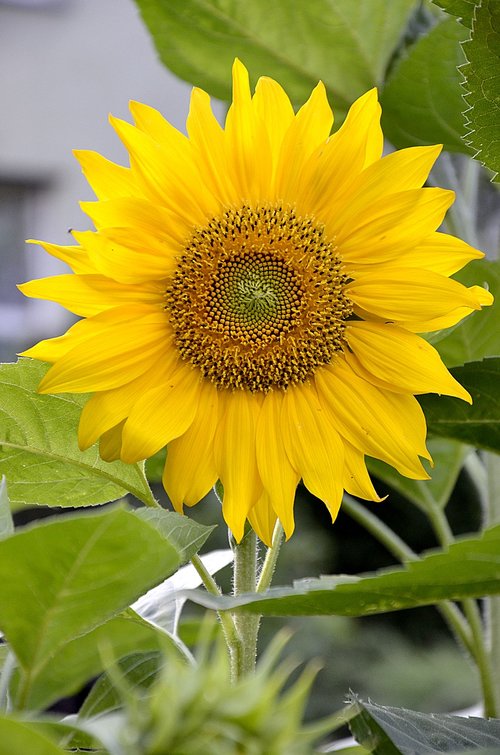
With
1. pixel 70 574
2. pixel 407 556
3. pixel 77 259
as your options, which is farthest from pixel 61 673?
pixel 407 556

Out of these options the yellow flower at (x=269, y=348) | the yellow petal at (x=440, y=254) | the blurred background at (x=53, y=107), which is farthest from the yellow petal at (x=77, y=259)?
the blurred background at (x=53, y=107)

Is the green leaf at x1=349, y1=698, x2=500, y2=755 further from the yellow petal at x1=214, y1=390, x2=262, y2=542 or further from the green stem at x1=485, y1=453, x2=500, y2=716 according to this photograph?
the green stem at x1=485, y1=453, x2=500, y2=716

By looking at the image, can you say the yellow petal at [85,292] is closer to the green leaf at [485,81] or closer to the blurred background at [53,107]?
the green leaf at [485,81]

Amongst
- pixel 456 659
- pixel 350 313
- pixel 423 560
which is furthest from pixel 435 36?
pixel 456 659

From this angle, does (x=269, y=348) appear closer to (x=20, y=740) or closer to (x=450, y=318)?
(x=450, y=318)

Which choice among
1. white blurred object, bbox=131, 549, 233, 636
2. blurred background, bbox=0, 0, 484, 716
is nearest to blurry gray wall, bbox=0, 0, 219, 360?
blurred background, bbox=0, 0, 484, 716

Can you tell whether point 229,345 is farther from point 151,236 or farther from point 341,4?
point 341,4
